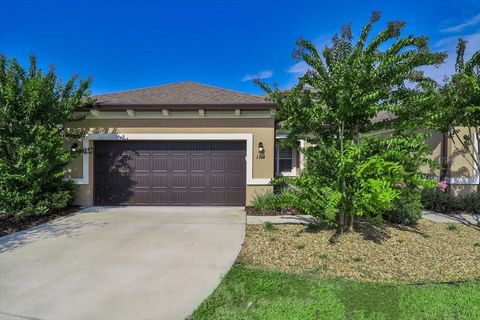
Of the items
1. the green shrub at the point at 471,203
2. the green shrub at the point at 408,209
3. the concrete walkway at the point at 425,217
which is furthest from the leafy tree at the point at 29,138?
the green shrub at the point at 471,203

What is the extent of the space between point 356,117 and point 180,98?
19.5 feet

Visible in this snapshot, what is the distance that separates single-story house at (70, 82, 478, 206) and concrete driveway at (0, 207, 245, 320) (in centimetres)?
192

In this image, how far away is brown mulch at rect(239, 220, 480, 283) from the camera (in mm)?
3930

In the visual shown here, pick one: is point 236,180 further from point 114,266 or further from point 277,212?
point 114,266

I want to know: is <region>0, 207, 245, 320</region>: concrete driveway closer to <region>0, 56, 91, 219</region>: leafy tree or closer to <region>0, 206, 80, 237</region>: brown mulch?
<region>0, 206, 80, 237</region>: brown mulch

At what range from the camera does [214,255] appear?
14.9ft

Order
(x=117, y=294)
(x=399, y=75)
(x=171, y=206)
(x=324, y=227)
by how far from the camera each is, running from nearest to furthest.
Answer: (x=117, y=294) → (x=399, y=75) → (x=324, y=227) → (x=171, y=206)

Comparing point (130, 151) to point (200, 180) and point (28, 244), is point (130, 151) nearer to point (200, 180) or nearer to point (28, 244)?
point (200, 180)

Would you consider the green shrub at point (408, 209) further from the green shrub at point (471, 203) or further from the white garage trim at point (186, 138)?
the white garage trim at point (186, 138)

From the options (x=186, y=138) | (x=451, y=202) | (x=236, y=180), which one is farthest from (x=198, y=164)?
(x=451, y=202)

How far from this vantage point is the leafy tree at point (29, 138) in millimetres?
6668

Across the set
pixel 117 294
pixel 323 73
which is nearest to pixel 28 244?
pixel 117 294

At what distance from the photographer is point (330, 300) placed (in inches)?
123

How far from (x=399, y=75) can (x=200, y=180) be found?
628cm
